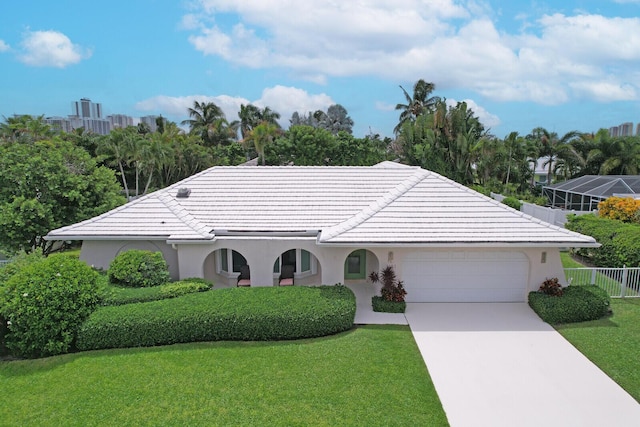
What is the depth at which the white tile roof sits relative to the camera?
13.4 m

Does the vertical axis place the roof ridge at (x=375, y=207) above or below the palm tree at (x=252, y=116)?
below

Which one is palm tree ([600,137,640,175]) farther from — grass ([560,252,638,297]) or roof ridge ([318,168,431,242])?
roof ridge ([318,168,431,242])

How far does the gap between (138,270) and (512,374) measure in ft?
37.2

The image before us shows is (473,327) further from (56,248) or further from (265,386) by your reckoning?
(56,248)

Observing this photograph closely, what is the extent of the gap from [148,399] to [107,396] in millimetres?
984

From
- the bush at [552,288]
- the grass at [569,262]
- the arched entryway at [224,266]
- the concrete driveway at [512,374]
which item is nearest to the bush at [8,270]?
the arched entryway at [224,266]

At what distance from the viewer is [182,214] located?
15312mm

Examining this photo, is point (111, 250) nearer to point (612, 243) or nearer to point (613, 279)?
point (613, 279)

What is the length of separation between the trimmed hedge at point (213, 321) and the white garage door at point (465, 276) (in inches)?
130

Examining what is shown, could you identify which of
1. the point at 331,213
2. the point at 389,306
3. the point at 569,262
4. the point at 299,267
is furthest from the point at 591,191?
the point at 299,267

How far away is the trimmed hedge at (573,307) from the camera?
1244cm

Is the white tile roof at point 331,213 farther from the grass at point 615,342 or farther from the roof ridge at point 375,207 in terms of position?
the grass at point 615,342

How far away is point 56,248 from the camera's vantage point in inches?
830

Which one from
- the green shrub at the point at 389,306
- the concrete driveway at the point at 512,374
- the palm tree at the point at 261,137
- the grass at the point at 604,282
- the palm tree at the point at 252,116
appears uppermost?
the palm tree at the point at 252,116
